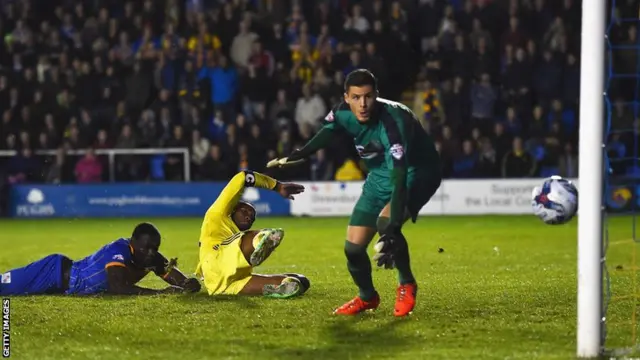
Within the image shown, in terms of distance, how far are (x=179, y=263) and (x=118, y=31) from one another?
39.0ft

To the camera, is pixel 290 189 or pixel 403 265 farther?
pixel 290 189

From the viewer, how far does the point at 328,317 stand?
8125 mm

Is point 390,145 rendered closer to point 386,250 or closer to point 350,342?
point 386,250

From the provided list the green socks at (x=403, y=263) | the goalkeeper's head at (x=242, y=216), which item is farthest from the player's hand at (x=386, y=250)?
the goalkeeper's head at (x=242, y=216)

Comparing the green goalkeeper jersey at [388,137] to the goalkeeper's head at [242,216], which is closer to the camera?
the green goalkeeper jersey at [388,137]

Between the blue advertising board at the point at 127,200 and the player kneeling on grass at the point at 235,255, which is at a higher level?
the player kneeling on grass at the point at 235,255

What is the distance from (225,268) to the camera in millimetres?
9320

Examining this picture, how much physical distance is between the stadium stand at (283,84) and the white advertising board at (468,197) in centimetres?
29

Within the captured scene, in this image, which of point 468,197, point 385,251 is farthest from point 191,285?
point 468,197

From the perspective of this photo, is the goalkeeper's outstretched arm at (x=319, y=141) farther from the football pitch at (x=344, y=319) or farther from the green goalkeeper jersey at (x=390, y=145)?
the football pitch at (x=344, y=319)

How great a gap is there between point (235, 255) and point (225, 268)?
0.23m

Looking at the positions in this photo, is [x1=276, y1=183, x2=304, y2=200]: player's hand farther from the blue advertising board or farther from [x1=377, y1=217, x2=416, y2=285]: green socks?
the blue advertising board

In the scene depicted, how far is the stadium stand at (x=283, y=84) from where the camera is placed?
21.3 metres

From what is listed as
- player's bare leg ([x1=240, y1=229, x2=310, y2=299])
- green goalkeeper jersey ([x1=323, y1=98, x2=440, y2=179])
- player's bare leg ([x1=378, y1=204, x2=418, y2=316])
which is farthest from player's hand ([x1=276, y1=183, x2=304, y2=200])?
player's bare leg ([x1=378, y1=204, x2=418, y2=316])
